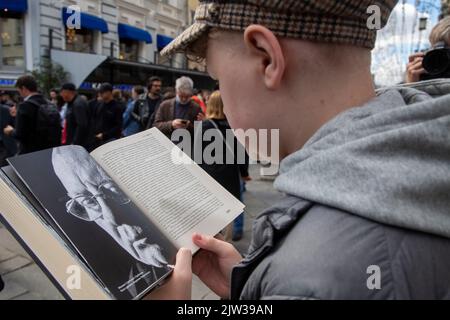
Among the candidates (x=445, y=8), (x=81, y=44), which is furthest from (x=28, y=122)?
(x=445, y=8)

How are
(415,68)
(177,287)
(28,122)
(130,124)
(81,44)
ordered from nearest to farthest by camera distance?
(177,287)
(415,68)
(28,122)
(130,124)
(81,44)

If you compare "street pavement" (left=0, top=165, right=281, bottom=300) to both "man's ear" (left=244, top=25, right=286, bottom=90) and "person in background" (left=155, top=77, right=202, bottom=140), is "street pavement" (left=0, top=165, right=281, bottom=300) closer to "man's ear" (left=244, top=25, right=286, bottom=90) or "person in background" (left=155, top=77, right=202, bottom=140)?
"person in background" (left=155, top=77, right=202, bottom=140)

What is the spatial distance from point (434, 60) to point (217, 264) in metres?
1.49

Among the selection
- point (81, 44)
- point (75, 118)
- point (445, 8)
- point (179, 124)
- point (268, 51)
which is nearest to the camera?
point (268, 51)

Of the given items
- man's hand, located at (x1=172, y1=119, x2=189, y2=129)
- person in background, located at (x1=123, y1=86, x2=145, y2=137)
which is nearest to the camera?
man's hand, located at (x1=172, y1=119, x2=189, y2=129)

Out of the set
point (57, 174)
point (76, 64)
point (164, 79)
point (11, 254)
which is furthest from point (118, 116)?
point (164, 79)

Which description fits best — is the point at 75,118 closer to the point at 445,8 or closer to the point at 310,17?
the point at 310,17

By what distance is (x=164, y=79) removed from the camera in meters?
16.3

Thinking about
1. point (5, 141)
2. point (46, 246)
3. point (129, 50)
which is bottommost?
point (5, 141)

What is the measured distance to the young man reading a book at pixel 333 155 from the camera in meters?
0.51

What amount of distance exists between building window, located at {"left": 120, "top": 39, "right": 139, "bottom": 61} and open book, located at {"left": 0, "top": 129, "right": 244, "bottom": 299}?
11.7 metres

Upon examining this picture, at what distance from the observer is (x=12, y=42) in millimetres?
10422
